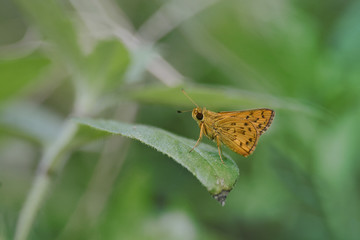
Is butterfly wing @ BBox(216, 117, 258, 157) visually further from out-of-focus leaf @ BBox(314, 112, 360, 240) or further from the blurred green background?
out-of-focus leaf @ BBox(314, 112, 360, 240)

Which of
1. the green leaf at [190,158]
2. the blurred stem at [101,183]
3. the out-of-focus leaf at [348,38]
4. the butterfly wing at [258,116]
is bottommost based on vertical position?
the blurred stem at [101,183]

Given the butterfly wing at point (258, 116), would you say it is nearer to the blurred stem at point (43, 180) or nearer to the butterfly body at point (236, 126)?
the butterfly body at point (236, 126)

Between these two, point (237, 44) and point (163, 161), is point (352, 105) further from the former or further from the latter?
point (163, 161)

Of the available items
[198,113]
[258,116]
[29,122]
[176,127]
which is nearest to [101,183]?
[29,122]

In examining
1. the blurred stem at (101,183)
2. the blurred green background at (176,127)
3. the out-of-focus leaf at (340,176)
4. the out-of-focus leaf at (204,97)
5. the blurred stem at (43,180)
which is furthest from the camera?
the blurred stem at (101,183)

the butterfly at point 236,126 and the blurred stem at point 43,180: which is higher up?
the butterfly at point 236,126

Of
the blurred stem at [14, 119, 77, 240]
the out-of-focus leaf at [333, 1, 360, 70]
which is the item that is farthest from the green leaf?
the out-of-focus leaf at [333, 1, 360, 70]

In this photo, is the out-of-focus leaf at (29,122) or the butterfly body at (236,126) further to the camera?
the out-of-focus leaf at (29,122)

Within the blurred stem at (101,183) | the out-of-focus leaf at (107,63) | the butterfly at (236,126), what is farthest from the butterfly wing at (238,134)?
the blurred stem at (101,183)
